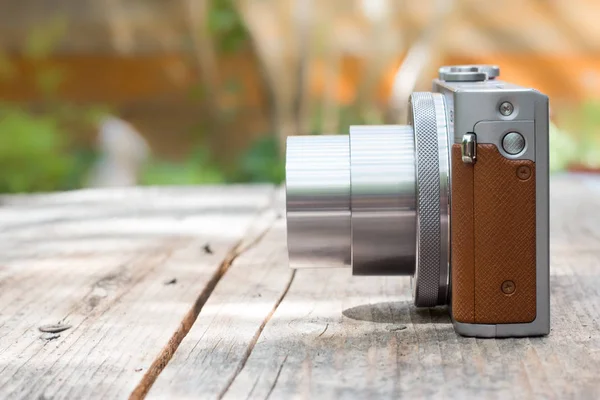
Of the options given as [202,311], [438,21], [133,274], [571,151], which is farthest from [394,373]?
[438,21]

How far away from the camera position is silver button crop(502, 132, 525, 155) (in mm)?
950

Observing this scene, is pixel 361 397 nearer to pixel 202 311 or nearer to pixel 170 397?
pixel 170 397

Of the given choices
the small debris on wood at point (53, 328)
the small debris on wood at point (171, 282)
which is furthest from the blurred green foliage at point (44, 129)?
the small debris on wood at point (53, 328)

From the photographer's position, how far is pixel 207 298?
119 centimetres

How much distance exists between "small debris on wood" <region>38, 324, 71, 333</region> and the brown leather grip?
1.44 feet

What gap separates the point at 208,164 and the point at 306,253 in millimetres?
3785

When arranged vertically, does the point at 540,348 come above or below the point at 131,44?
below

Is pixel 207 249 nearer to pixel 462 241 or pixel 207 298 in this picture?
pixel 207 298

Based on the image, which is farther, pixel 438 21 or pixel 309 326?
pixel 438 21

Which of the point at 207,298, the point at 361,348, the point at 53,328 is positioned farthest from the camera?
the point at 207,298

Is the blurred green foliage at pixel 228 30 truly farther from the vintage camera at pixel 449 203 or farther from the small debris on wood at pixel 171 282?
the vintage camera at pixel 449 203

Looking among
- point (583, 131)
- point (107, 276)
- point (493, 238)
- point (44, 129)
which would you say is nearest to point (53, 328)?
point (107, 276)

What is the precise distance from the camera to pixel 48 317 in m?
1.11

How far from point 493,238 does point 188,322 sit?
361 mm
